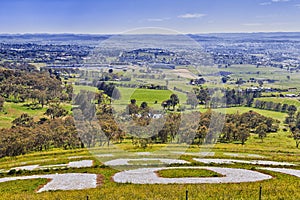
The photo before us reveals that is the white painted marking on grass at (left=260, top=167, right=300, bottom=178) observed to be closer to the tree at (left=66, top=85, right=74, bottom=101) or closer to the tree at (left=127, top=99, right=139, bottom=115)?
the tree at (left=127, top=99, right=139, bottom=115)

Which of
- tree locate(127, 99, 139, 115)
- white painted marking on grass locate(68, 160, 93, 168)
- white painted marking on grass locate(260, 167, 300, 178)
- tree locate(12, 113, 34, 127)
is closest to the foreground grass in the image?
white painted marking on grass locate(260, 167, 300, 178)

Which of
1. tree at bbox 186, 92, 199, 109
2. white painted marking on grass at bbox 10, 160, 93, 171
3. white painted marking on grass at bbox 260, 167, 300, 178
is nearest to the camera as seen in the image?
white painted marking on grass at bbox 260, 167, 300, 178

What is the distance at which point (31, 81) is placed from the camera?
413ft

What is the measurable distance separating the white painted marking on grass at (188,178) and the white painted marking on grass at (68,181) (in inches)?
74.9

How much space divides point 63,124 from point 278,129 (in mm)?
49872

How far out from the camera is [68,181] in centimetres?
2508

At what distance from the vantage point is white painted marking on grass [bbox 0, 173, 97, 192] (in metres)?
23.2

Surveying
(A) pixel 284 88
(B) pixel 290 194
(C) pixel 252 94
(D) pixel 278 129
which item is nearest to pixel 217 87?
(D) pixel 278 129

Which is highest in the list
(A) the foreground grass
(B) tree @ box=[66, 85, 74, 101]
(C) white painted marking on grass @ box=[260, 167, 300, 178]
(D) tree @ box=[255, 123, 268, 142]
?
(A) the foreground grass

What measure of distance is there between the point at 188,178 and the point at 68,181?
28.3 ft

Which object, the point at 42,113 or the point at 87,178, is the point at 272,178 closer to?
the point at 87,178

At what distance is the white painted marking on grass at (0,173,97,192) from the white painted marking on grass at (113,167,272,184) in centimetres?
190

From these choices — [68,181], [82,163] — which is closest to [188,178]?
[68,181]

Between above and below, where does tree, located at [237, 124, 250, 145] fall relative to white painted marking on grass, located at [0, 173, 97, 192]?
below
